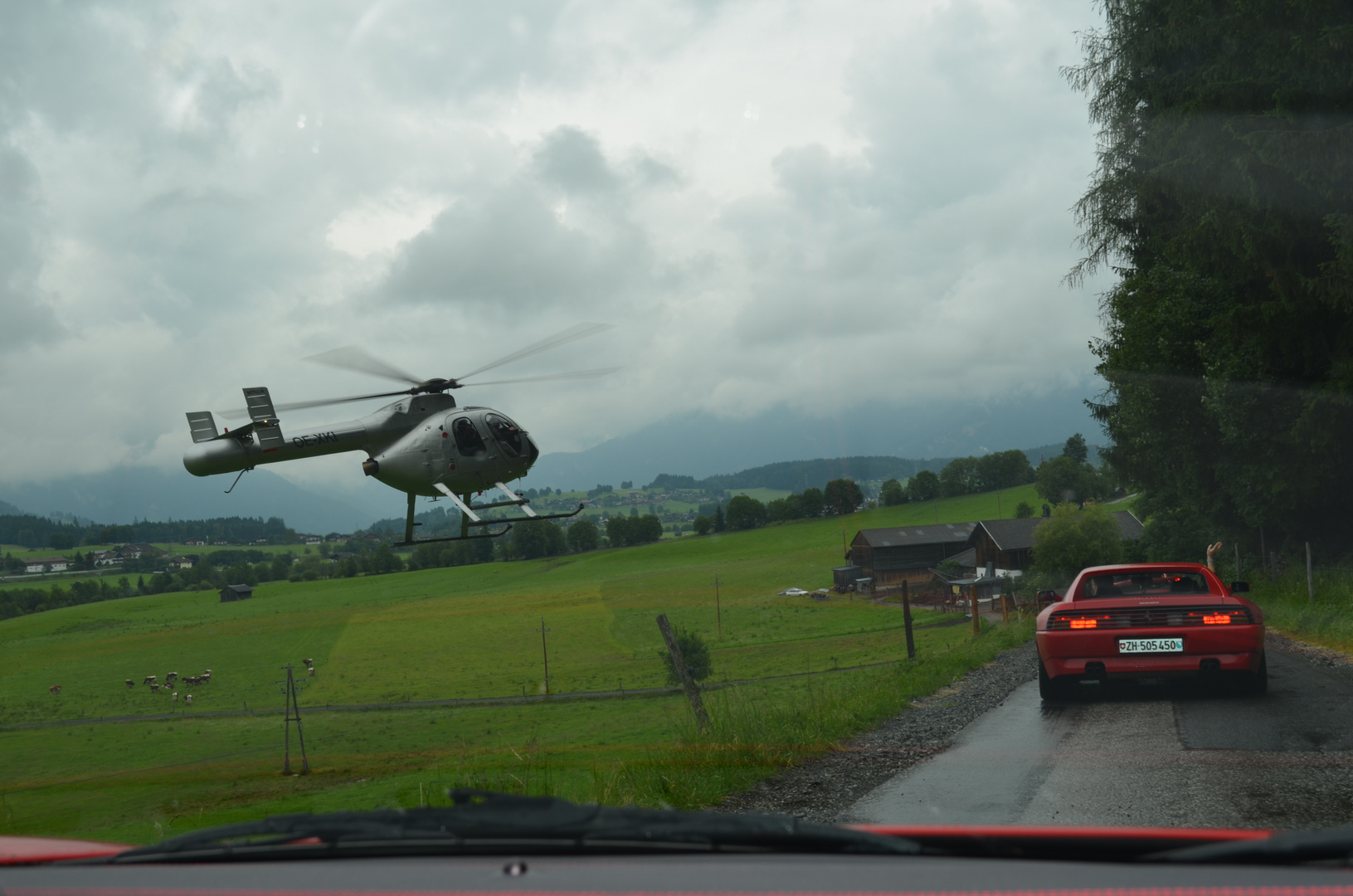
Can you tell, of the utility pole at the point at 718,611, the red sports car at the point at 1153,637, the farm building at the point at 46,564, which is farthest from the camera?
the utility pole at the point at 718,611

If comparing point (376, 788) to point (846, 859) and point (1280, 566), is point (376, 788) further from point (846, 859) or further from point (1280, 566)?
point (846, 859)

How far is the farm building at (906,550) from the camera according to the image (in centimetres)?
7338

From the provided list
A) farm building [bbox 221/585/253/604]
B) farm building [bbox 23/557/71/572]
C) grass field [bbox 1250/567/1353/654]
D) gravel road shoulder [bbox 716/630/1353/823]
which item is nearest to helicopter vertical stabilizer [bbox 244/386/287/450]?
gravel road shoulder [bbox 716/630/1353/823]

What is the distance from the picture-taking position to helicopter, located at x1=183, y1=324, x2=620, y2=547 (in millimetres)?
10961

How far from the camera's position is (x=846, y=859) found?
1873 millimetres

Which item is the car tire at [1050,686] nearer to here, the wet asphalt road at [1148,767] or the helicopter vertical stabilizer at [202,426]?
the wet asphalt road at [1148,767]

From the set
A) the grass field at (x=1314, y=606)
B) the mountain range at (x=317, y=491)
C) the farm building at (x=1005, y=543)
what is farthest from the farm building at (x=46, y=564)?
the farm building at (x=1005, y=543)

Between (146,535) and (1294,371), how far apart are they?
30075 mm

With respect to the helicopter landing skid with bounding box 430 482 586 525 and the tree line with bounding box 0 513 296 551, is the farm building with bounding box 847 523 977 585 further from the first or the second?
the helicopter landing skid with bounding box 430 482 586 525

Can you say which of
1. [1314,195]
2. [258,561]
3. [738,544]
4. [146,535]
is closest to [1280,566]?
[1314,195]

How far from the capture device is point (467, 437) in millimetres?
11625

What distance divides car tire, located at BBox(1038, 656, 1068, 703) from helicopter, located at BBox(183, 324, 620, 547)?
5.34m

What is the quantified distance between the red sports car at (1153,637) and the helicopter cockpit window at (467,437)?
22.0ft

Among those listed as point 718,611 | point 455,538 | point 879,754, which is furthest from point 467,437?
point 718,611
